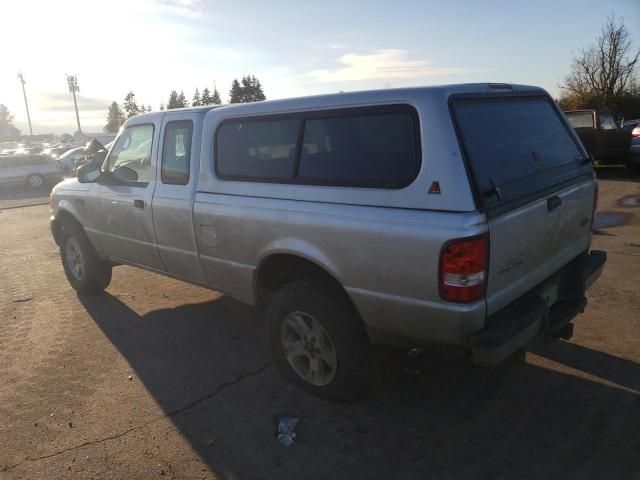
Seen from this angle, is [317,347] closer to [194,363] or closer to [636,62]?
[194,363]

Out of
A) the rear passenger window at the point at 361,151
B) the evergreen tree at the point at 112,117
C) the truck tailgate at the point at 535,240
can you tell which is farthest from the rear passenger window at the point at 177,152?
the evergreen tree at the point at 112,117

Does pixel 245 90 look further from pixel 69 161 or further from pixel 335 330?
pixel 335 330

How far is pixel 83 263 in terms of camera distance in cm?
583

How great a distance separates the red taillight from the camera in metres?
2.56

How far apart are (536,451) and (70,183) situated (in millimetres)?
5271

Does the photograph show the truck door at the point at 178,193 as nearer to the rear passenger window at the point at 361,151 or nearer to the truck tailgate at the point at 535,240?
the rear passenger window at the point at 361,151

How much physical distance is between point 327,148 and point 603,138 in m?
13.8

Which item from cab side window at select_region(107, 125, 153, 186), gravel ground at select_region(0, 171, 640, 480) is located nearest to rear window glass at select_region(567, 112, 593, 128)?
gravel ground at select_region(0, 171, 640, 480)

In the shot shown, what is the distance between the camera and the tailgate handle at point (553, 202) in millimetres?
3104

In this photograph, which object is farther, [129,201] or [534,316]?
[129,201]

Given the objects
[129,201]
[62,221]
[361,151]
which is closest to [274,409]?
[361,151]

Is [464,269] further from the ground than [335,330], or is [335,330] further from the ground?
[464,269]

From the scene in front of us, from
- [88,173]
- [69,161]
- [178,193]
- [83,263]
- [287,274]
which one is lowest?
[83,263]

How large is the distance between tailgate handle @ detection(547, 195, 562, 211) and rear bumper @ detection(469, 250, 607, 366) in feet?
1.57
